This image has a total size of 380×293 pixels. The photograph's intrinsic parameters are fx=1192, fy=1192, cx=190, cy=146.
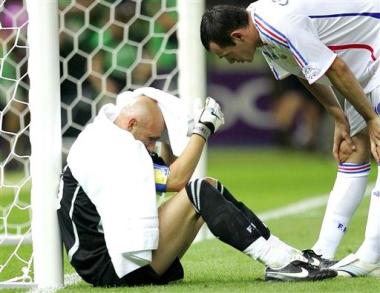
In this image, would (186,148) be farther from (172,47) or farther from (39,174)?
(172,47)

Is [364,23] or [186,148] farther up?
[364,23]

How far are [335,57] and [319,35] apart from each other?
258mm

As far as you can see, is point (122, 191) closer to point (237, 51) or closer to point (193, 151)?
point (193, 151)

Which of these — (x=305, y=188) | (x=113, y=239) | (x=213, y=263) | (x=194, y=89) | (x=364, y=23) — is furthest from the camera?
(x=305, y=188)

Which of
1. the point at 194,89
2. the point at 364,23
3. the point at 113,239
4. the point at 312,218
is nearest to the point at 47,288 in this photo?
the point at 113,239

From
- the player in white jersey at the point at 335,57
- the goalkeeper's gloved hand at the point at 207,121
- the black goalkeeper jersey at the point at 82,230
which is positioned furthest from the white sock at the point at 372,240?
the black goalkeeper jersey at the point at 82,230

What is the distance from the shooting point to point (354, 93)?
5.76 meters

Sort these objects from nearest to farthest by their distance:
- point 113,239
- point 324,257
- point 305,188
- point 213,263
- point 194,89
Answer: point 113,239, point 324,257, point 213,263, point 194,89, point 305,188

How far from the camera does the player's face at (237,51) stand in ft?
19.4

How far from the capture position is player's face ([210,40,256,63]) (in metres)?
5.92

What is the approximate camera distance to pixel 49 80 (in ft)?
18.9

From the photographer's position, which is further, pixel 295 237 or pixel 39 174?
pixel 295 237

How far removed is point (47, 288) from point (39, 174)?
57cm

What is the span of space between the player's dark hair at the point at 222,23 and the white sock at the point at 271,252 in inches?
39.4
